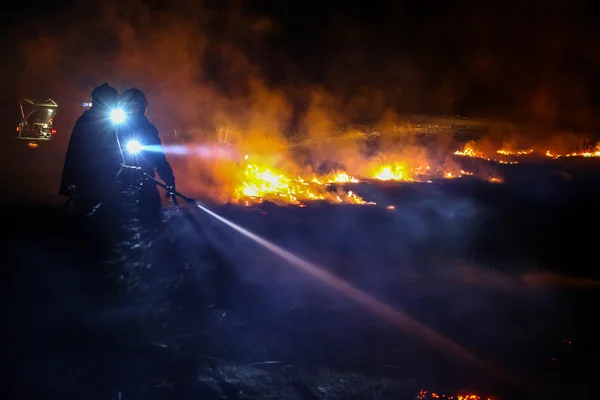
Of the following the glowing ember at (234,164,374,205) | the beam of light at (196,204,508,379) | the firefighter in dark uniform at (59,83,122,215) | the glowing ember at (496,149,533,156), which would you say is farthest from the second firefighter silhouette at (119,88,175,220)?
the glowing ember at (496,149,533,156)

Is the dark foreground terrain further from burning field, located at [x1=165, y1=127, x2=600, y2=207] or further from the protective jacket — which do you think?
burning field, located at [x1=165, y1=127, x2=600, y2=207]

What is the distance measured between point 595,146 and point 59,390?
14203 millimetres

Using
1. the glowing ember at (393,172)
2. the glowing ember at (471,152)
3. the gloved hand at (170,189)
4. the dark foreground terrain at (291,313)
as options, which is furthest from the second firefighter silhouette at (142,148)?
the glowing ember at (471,152)

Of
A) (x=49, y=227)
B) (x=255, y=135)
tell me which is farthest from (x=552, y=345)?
(x=255, y=135)

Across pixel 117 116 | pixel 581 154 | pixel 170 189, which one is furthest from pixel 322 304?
pixel 581 154

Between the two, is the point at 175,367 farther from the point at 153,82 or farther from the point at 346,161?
the point at 153,82

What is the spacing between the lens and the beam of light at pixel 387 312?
385 cm

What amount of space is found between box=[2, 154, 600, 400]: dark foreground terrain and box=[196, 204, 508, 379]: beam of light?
0.02 metres

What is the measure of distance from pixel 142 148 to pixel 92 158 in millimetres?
697

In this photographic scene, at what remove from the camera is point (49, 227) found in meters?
6.41

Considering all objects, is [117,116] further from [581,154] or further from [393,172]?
[581,154]

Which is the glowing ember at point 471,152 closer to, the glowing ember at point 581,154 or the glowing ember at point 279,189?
the glowing ember at point 581,154

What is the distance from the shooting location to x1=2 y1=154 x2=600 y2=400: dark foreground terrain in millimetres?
3359

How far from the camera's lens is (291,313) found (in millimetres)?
4535
